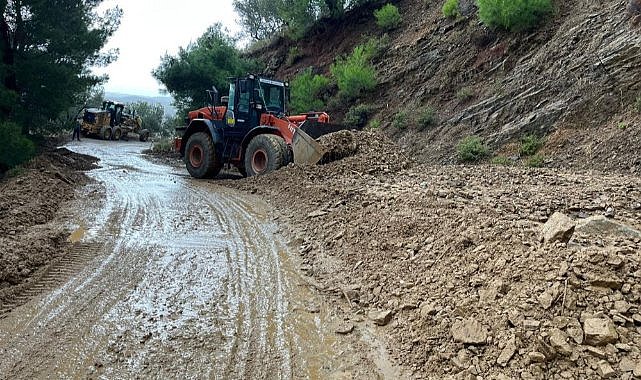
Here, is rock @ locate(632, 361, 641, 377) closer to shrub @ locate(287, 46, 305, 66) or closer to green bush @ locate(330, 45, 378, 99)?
Answer: green bush @ locate(330, 45, 378, 99)

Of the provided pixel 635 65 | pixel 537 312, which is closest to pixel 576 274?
pixel 537 312

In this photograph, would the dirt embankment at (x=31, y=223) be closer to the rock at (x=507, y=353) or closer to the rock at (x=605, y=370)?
the rock at (x=507, y=353)

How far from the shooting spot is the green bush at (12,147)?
10656 millimetres

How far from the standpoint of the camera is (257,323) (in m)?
3.64

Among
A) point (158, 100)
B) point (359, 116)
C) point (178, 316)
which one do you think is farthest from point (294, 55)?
point (158, 100)

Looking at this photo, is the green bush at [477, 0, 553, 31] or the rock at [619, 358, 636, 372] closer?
the rock at [619, 358, 636, 372]

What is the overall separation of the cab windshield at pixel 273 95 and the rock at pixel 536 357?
32.5 feet

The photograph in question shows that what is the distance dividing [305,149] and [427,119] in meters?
4.90

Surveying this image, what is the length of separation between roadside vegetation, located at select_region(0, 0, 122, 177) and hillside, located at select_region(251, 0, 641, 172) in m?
9.06

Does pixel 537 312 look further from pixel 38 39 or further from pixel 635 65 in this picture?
pixel 38 39

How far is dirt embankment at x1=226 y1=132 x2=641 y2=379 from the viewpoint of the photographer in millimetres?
2680

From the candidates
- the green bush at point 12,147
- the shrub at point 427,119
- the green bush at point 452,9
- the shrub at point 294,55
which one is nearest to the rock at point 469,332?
the shrub at point 427,119

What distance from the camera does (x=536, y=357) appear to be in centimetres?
262

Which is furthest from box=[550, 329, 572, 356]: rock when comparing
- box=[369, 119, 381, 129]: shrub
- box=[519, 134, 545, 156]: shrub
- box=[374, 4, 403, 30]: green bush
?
box=[374, 4, 403, 30]: green bush
